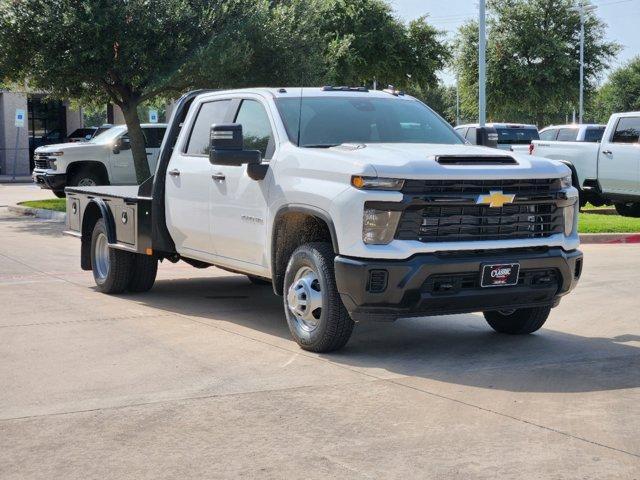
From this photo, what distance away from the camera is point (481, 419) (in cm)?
582

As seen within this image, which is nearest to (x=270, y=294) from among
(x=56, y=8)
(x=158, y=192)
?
(x=158, y=192)

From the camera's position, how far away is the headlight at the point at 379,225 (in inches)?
278

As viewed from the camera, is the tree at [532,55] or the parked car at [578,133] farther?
the tree at [532,55]

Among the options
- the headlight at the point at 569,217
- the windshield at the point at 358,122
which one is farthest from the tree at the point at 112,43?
the headlight at the point at 569,217

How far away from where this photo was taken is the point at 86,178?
23.5 metres

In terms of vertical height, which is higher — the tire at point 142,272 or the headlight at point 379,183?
the headlight at point 379,183

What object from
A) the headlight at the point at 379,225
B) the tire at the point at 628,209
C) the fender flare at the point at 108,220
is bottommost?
the tire at the point at 628,209

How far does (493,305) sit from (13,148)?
44969 millimetres

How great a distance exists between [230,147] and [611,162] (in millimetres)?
13686

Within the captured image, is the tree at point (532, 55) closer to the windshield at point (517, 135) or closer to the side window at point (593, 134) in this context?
the windshield at point (517, 135)

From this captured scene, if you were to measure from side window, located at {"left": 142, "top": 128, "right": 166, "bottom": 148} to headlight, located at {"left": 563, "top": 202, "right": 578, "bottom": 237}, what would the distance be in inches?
693

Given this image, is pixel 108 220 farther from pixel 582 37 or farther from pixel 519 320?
pixel 582 37

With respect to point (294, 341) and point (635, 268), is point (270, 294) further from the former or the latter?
point (635, 268)

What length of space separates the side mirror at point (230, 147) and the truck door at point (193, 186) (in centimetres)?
88
